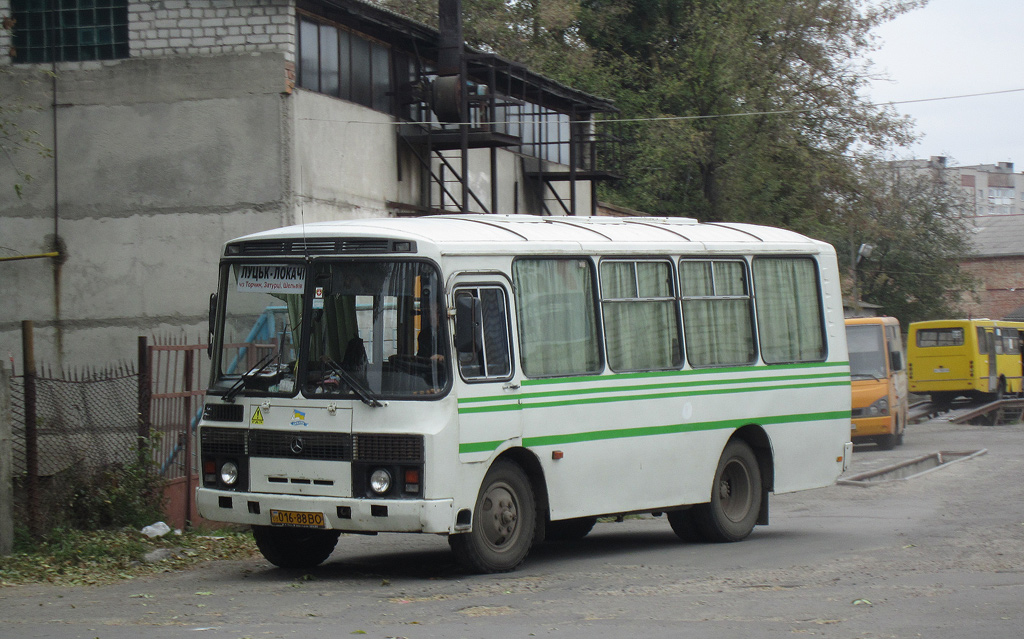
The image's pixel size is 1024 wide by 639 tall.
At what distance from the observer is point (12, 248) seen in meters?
18.8

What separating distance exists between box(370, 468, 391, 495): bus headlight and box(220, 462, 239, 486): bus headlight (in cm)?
129

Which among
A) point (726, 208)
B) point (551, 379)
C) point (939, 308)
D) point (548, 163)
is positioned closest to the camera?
point (551, 379)

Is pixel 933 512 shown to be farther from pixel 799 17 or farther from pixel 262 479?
pixel 799 17

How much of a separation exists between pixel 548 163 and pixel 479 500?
20.5 m

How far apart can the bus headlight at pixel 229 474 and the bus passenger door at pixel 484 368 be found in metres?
1.85

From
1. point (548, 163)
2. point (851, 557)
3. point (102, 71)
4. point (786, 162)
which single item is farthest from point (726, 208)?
point (851, 557)

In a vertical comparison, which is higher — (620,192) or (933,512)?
(620,192)

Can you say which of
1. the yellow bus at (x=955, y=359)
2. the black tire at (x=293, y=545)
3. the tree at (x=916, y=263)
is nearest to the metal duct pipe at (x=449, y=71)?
the black tire at (x=293, y=545)

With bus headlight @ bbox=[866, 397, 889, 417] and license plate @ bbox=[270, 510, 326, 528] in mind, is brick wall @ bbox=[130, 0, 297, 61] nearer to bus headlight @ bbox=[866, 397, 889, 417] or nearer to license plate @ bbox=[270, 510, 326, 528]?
license plate @ bbox=[270, 510, 326, 528]

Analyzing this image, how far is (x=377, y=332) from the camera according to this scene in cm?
953

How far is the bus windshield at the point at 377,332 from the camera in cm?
943

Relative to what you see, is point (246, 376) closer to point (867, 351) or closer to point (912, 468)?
point (912, 468)

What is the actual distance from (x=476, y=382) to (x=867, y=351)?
2072 centimetres

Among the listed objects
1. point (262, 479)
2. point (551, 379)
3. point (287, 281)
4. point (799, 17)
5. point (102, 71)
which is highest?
point (799, 17)
